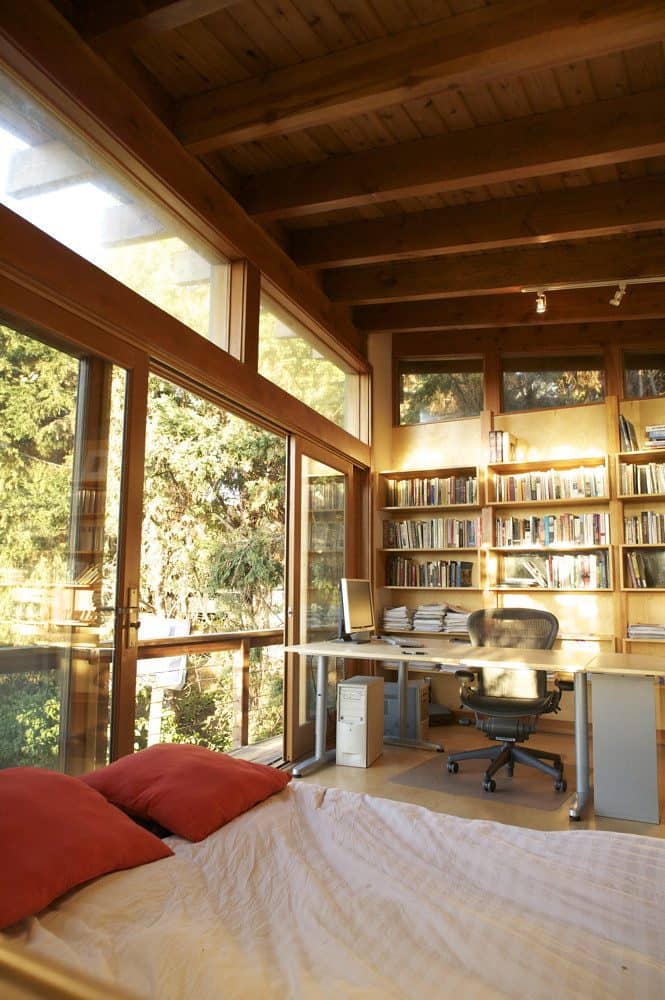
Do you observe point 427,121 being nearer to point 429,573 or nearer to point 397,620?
point 429,573

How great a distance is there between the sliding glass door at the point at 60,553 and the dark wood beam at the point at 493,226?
7.04 feet

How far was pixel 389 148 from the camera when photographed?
3.82 metres

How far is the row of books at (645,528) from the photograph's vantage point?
532 cm

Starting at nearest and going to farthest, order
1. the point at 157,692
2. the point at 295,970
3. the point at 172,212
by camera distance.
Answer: the point at 295,970 < the point at 172,212 < the point at 157,692

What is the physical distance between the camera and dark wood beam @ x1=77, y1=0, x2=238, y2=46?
2631 mm

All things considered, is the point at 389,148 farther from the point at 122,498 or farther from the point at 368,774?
the point at 368,774

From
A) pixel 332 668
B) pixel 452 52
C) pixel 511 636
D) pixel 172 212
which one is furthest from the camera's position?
pixel 332 668

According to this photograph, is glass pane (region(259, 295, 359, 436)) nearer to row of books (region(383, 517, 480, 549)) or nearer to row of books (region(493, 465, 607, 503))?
row of books (region(383, 517, 480, 549))

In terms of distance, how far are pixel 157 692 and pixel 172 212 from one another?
3961mm

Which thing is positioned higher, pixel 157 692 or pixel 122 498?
pixel 122 498

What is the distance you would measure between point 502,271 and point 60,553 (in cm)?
362

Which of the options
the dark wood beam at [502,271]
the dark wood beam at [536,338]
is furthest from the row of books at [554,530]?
the dark wood beam at [502,271]

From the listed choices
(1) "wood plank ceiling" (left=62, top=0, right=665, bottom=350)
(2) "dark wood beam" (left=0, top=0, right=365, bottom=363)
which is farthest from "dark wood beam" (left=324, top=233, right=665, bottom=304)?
(2) "dark wood beam" (left=0, top=0, right=365, bottom=363)

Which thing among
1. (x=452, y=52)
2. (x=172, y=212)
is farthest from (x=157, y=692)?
(x=452, y=52)
